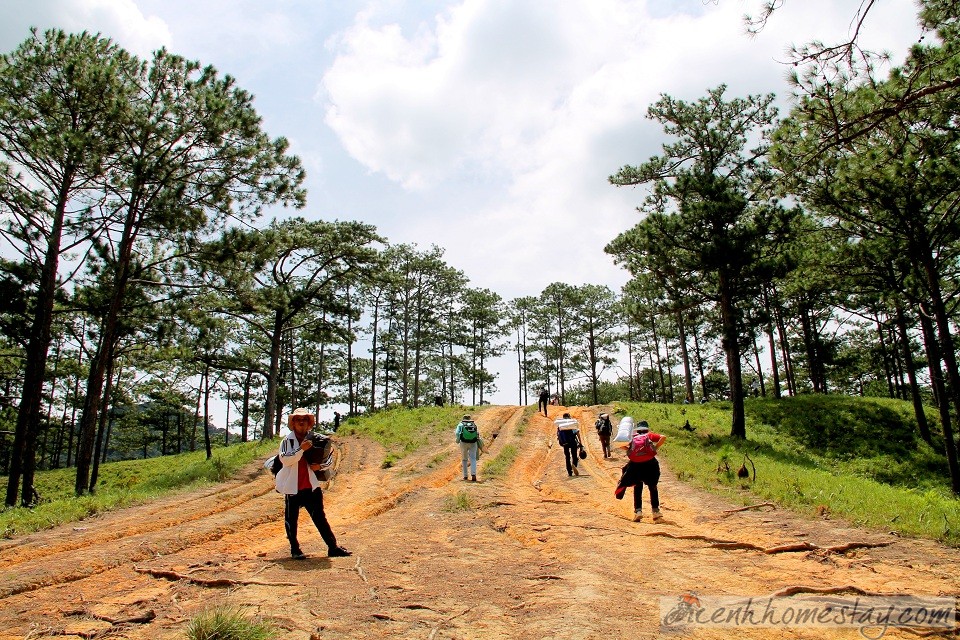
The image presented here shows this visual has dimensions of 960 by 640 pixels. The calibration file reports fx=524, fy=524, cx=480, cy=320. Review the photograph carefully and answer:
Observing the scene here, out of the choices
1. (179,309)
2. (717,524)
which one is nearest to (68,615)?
(717,524)

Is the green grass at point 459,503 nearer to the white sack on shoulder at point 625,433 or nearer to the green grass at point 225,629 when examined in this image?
the white sack on shoulder at point 625,433

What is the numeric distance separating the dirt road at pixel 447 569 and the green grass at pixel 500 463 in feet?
15.6

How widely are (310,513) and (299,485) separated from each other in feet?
1.13

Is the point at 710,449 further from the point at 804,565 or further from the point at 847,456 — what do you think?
the point at 804,565

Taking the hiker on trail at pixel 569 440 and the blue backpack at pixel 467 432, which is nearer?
the blue backpack at pixel 467 432

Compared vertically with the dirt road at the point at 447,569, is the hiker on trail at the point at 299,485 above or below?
above

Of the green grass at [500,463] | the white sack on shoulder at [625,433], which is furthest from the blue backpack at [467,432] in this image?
the white sack on shoulder at [625,433]

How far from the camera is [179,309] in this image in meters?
16.6

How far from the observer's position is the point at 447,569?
556 centimetres

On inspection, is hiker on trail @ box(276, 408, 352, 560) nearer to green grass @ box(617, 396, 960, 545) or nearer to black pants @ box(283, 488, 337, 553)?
black pants @ box(283, 488, 337, 553)

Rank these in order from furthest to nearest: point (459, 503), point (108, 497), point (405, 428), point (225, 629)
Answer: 1. point (405, 428)
2. point (108, 497)
3. point (459, 503)
4. point (225, 629)

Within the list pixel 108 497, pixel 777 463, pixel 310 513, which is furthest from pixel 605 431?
pixel 108 497

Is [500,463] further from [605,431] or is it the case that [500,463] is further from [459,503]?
[459,503]

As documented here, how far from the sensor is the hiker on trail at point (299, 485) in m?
6.05
